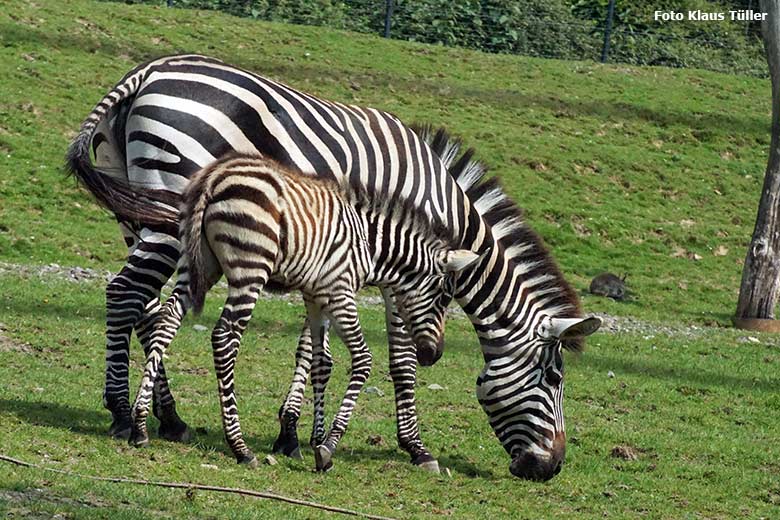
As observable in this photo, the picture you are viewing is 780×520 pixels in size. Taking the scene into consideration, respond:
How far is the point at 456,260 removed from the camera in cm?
855

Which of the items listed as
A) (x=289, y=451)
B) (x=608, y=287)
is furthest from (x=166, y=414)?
(x=608, y=287)

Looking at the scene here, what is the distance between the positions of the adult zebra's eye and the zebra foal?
84cm

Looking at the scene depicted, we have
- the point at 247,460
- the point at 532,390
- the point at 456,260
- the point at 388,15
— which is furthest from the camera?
the point at 388,15

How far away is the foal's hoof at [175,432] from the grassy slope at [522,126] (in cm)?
873

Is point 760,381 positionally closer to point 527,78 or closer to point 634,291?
point 634,291

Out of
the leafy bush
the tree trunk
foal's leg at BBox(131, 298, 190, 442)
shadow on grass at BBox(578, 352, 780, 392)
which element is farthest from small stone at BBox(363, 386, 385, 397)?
the leafy bush

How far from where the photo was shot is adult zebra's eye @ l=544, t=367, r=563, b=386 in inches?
342

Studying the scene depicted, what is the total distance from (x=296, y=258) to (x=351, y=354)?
82 centimetres

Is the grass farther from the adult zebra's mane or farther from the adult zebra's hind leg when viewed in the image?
the adult zebra's mane

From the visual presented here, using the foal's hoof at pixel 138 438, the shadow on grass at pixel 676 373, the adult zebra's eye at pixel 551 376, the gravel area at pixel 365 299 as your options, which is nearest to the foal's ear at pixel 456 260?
the adult zebra's eye at pixel 551 376

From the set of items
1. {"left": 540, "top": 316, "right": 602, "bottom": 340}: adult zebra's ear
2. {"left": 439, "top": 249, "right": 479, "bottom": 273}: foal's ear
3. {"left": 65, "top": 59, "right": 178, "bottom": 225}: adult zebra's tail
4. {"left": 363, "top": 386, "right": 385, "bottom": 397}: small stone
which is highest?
{"left": 65, "top": 59, "right": 178, "bottom": 225}: adult zebra's tail

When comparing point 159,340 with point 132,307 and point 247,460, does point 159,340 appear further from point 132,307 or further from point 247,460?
point 247,460

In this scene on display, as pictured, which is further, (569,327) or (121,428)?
(569,327)

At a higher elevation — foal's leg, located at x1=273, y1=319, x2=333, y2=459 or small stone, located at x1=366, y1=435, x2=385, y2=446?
foal's leg, located at x1=273, y1=319, x2=333, y2=459
